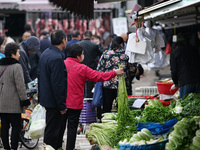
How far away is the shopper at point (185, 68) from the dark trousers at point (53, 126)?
120 inches

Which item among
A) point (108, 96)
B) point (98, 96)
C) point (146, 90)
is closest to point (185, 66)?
point (108, 96)

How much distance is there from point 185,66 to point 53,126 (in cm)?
341

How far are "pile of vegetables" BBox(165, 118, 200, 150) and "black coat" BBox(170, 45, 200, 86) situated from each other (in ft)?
11.1

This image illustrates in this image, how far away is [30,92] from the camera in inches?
320

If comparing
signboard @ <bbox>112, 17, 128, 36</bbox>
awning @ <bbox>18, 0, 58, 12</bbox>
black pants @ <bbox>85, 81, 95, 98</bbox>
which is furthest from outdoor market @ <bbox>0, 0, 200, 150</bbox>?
awning @ <bbox>18, 0, 58, 12</bbox>

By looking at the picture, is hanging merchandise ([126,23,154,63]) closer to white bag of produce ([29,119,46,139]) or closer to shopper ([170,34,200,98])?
shopper ([170,34,200,98])

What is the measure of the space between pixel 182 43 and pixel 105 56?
5.75ft

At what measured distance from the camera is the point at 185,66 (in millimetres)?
8203

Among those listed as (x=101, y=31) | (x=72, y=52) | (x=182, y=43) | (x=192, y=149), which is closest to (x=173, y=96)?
(x=182, y=43)

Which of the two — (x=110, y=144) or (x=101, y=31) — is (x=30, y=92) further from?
(x=101, y=31)

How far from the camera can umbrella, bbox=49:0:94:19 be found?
516cm

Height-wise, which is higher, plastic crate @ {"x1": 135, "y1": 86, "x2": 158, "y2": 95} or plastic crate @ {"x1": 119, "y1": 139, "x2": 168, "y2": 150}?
plastic crate @ {"x1": 119, "y1": 139, "x2": 168, "y2": 150}

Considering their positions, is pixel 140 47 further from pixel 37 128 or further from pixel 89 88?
pixel 89 88

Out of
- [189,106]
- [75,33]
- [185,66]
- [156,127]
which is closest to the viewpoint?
[156,127]
